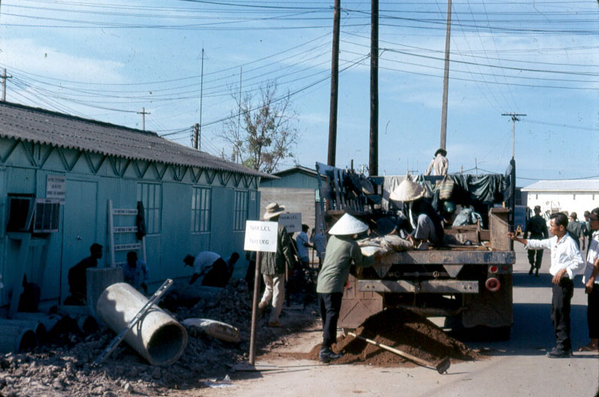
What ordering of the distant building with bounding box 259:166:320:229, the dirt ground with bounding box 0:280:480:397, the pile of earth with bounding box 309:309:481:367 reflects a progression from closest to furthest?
the dirt ground with bounding box 0:280:480:397
the pile of earth with bounding box 309:309:481:367
the distant building with bounding box 259:166:320:229

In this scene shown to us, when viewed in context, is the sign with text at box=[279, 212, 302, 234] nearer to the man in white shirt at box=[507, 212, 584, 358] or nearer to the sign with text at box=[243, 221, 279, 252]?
the sign with text at box=[243, 221, 279, 252]

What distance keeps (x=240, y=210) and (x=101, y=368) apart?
578 inches

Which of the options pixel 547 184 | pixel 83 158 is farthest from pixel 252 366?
pixel 547 184

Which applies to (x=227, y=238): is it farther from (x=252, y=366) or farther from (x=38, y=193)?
(x=252, y=366)

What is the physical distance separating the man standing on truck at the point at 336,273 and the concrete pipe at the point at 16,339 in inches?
144

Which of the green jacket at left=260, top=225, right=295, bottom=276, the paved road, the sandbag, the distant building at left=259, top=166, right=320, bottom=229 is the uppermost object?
the distant building at left=259, top=166, right=320, bottom=229

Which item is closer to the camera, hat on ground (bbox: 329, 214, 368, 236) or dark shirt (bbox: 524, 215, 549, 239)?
hat on ground (bbox: 329, 214, 368, 236)

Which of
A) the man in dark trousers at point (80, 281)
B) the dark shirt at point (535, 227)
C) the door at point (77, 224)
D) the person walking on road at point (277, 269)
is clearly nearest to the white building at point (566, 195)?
the dark shirt at point (535, 227)

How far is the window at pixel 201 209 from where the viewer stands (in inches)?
723

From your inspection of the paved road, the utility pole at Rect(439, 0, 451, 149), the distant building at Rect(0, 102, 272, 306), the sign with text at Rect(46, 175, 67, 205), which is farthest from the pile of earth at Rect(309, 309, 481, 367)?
the utility pole at Rect(439, 0, 451, 149)

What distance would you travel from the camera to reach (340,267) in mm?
8539

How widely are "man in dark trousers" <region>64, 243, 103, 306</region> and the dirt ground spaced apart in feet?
6.60

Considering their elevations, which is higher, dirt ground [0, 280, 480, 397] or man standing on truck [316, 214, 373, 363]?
man standing on truck [316, 214, 373, 363]

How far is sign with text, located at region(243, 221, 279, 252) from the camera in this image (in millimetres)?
8523
